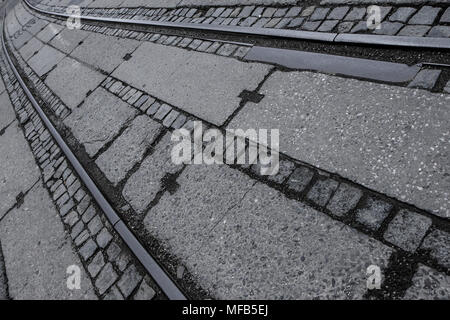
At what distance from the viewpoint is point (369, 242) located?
2191 millimetres

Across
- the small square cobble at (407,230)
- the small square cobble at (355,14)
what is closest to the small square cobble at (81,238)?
the small square cobble at (407,230)

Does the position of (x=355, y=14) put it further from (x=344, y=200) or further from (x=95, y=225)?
(x=95, y=225)

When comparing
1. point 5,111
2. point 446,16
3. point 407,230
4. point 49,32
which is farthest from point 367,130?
point 49,32

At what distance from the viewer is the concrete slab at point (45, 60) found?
7347 millimetres

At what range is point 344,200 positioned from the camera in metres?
2.46

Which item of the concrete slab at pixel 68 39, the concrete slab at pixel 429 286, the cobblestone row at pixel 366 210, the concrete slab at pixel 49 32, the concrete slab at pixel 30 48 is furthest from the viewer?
the concrete slab at pixel 49 32

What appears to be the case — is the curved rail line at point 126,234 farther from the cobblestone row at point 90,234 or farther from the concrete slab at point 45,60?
the concrete slab at point 45,60

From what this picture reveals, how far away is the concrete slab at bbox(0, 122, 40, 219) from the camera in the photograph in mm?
4523

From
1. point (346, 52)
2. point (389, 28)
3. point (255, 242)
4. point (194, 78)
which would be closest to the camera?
point (255, 242)

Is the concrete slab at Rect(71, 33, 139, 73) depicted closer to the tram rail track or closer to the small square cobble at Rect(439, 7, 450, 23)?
the tram rail track

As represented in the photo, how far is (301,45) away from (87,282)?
328 centimetres

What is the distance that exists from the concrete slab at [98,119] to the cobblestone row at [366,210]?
209cm

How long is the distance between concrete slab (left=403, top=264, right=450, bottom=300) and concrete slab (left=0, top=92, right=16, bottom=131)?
270 inches

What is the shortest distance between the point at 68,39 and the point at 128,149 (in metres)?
5.62
